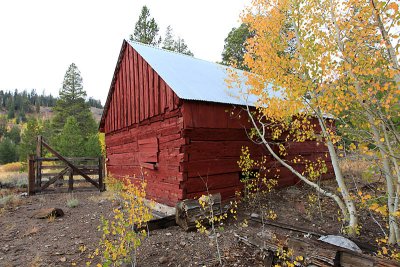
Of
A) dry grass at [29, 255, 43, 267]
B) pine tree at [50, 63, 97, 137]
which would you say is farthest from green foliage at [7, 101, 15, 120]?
dry grass at [29, 255, 43, 267]

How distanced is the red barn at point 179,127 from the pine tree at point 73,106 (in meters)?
31.3

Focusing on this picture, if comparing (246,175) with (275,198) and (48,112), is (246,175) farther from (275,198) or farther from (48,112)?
(48,112)

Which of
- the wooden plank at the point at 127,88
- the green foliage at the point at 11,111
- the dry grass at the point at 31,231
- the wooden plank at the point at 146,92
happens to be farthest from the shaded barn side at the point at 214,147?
the green foliage at the point at 11,111

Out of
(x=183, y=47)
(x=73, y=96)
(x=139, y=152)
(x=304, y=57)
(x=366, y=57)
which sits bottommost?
(x=139, y=152)

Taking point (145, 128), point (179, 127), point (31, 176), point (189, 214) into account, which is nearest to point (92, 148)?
point (31, 176)

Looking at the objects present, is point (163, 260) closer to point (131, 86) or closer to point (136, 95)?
point (136, 95)

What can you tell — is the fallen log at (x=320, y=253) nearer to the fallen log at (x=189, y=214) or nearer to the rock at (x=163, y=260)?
the rock at (x=163, y=260)

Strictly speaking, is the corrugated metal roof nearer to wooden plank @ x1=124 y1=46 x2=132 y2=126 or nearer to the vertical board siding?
the vertical board siding

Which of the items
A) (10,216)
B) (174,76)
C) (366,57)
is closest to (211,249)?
(366,57)

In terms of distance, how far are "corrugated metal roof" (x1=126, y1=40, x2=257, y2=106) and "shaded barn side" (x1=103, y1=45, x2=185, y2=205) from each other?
0.29 m

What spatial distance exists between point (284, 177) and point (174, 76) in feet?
19.6

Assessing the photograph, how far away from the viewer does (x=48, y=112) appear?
132000 mm

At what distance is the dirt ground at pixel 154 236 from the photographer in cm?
545

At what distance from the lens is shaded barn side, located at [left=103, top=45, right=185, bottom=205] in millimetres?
8836
